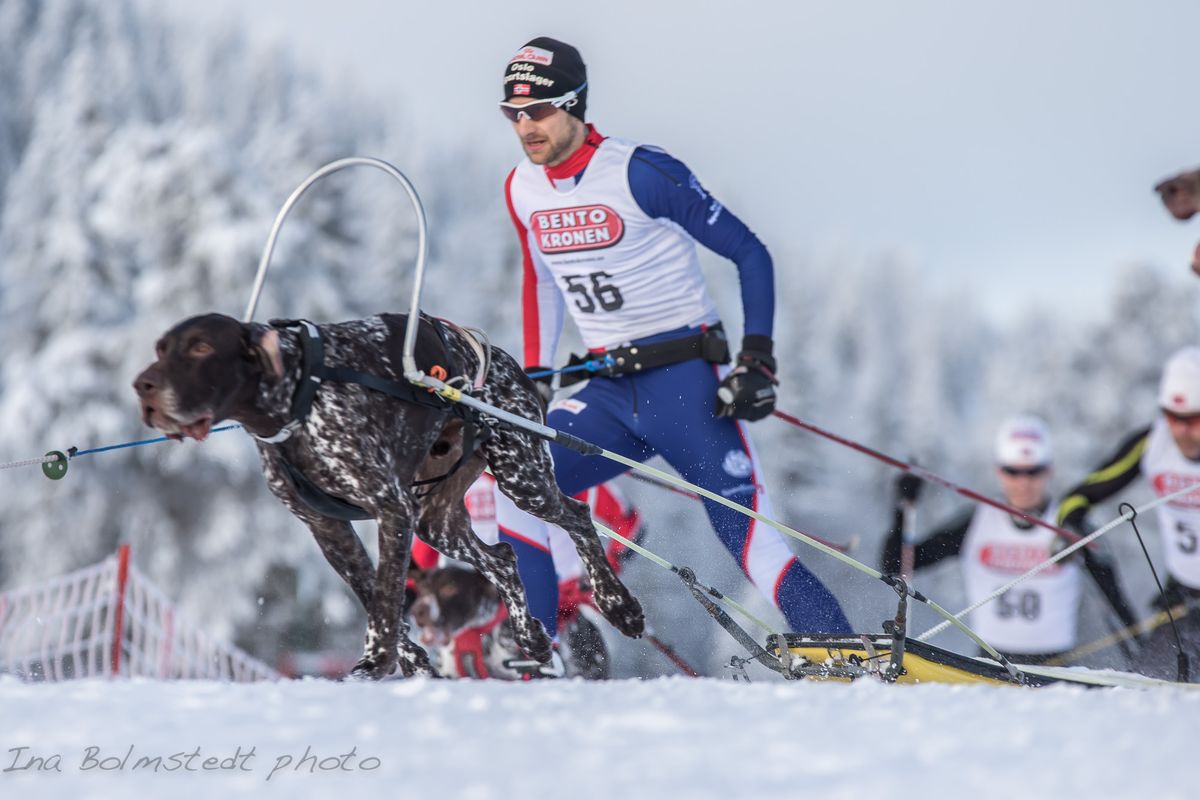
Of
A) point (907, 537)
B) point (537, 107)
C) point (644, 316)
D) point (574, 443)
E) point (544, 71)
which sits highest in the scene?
point (544, 71)

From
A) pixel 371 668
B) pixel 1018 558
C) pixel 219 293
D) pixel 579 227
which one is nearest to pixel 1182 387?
pixel 1018 558

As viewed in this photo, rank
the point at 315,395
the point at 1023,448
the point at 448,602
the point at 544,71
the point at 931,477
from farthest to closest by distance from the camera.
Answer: the point at 1023,448
the point at 448,602
the point at 931,477
the point at 544,71
the point at 315,395

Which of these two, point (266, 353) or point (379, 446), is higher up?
point (266, 353)

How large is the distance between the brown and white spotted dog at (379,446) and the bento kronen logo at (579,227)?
58 cm

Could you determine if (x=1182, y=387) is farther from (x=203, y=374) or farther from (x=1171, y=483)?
(x=203, y=374)

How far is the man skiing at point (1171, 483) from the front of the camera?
21.5 ft

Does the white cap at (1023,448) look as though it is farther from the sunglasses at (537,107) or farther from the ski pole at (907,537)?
the sunglasses at (537,107)

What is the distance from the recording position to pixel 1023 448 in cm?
843

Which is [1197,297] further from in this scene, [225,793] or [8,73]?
[225,793]

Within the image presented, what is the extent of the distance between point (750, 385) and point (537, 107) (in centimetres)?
119

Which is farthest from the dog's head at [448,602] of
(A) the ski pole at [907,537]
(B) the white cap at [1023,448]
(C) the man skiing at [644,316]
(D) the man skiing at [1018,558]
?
(B) the white cap at [1023,448]

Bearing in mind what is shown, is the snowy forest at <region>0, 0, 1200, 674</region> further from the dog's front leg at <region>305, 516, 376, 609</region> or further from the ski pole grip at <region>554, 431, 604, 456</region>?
the dog's front leg at <region>305, 516, 376, 609</region>

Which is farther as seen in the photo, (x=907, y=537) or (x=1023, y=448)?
(x=1023, y=448)

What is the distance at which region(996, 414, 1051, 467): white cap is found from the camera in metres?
8.39
